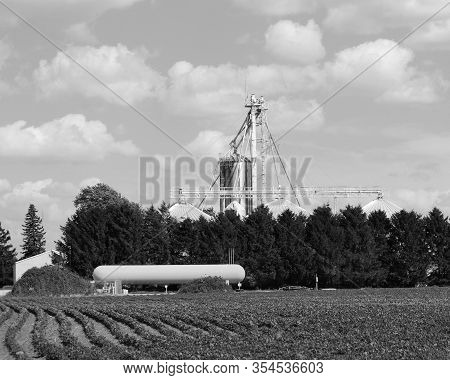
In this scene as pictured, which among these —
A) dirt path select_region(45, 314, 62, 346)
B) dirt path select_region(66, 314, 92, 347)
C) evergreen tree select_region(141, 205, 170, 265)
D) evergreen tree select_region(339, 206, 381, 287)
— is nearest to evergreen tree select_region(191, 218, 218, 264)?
evergreen tree select_region(141, 205, 170, 265)

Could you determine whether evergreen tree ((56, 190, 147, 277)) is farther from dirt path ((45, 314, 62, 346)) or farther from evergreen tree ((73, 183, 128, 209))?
dirt path ((45, 314, 62, 346))

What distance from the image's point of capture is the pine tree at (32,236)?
421 ft

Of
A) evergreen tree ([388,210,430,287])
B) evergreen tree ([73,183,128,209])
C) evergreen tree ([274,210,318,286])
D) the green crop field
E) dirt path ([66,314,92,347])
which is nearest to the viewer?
the green crop field

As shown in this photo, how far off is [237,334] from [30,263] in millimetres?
71746

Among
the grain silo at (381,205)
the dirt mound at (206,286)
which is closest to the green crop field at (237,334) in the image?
the dirt mound at (206,286)

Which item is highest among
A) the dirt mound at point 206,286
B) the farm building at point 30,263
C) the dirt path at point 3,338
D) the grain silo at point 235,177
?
the grain silo at point 235,177

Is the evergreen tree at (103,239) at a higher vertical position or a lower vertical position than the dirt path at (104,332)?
higher

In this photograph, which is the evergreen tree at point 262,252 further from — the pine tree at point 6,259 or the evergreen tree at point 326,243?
the pine tree at point 6,259

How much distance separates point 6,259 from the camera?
364 feet

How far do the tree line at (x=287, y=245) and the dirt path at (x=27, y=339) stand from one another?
5137cm

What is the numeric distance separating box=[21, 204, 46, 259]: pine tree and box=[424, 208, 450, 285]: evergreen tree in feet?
207

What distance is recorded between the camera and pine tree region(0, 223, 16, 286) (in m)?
107

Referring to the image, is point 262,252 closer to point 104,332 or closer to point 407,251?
point 407,251
